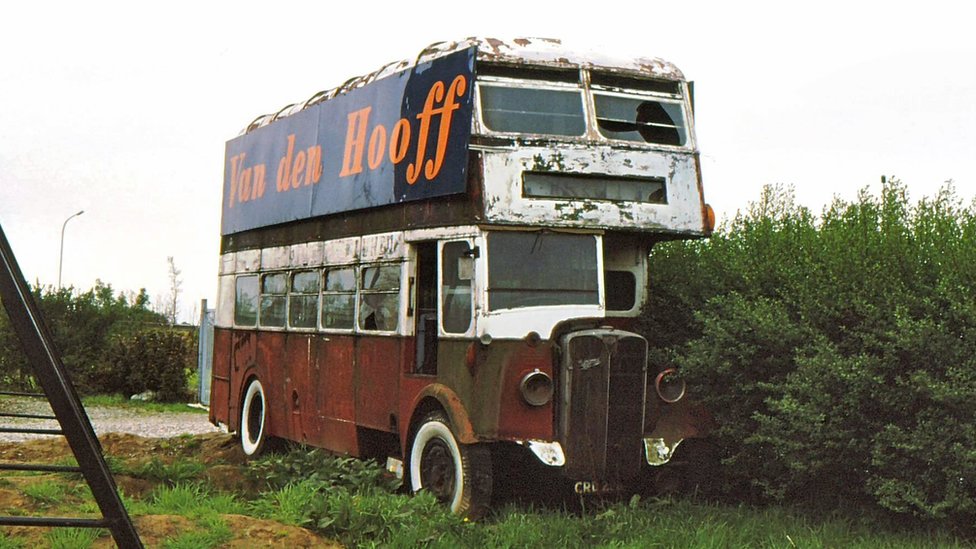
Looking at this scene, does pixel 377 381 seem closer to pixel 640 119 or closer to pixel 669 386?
pixel 669 386

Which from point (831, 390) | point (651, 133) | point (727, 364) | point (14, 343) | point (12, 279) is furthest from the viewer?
point (14, 343)

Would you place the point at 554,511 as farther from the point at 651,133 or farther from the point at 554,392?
the point at 651,133

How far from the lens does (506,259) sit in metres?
10.6

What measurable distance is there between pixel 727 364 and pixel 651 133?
239cm

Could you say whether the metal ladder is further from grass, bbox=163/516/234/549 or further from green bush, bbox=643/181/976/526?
green bush, bbox=643/181/976/526

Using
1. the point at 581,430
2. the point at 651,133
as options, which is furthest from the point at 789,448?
the point at 651,133

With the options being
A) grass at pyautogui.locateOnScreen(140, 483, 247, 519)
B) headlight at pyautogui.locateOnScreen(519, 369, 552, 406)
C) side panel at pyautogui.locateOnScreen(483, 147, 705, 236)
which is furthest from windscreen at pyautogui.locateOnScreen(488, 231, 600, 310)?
grass at pyautogui.locateOnScreen(140, 483, 247, 519)

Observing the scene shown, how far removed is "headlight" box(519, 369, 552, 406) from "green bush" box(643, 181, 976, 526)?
1.31 m

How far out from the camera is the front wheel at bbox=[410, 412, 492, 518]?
10359 millimetres

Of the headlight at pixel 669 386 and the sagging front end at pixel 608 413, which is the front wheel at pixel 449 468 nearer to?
the sagging front end at pixel 608 413

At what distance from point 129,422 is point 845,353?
54.2 ft

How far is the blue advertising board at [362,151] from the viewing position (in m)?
11.0

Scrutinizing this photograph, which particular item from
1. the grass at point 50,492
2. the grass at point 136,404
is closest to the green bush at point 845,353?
the grass at point 50,492

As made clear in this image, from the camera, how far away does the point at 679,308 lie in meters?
11.6
